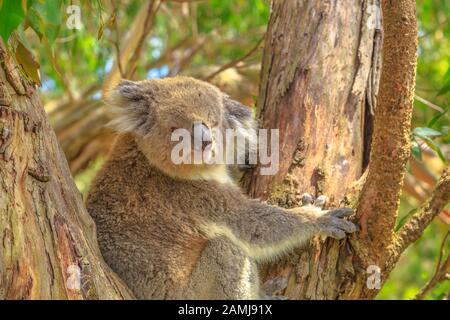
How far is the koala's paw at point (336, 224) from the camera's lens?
3.60 metres

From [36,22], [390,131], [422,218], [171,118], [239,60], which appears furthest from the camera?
[239,60]

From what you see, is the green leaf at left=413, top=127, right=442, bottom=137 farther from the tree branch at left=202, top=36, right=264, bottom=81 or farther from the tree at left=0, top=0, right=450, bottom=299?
the tree branch at left=202, top=36, right=264, bottom=81

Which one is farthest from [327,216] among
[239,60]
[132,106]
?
[239,60]

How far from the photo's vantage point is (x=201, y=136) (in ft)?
12.3

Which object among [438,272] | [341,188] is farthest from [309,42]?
[438,272]

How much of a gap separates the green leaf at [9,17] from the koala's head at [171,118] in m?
1.55

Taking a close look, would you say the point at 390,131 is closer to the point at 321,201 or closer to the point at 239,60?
the point at 321,201

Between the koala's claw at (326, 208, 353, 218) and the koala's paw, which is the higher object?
the koala's claw at (326, 208, 353, 218)

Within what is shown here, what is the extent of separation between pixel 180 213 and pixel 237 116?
797 millimetres

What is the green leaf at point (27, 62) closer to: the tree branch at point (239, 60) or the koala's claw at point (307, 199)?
the koala's claw at point (307, 199)

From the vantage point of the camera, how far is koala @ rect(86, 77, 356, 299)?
363 cm

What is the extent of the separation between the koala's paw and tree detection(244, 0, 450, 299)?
0.07 meters

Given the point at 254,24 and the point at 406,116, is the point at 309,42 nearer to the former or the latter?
the point at 406,116

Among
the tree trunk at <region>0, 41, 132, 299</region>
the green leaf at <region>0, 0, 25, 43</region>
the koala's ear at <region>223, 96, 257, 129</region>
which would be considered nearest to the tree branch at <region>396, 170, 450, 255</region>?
the koala's ear at <region>223, 96, 257, 129</region>
